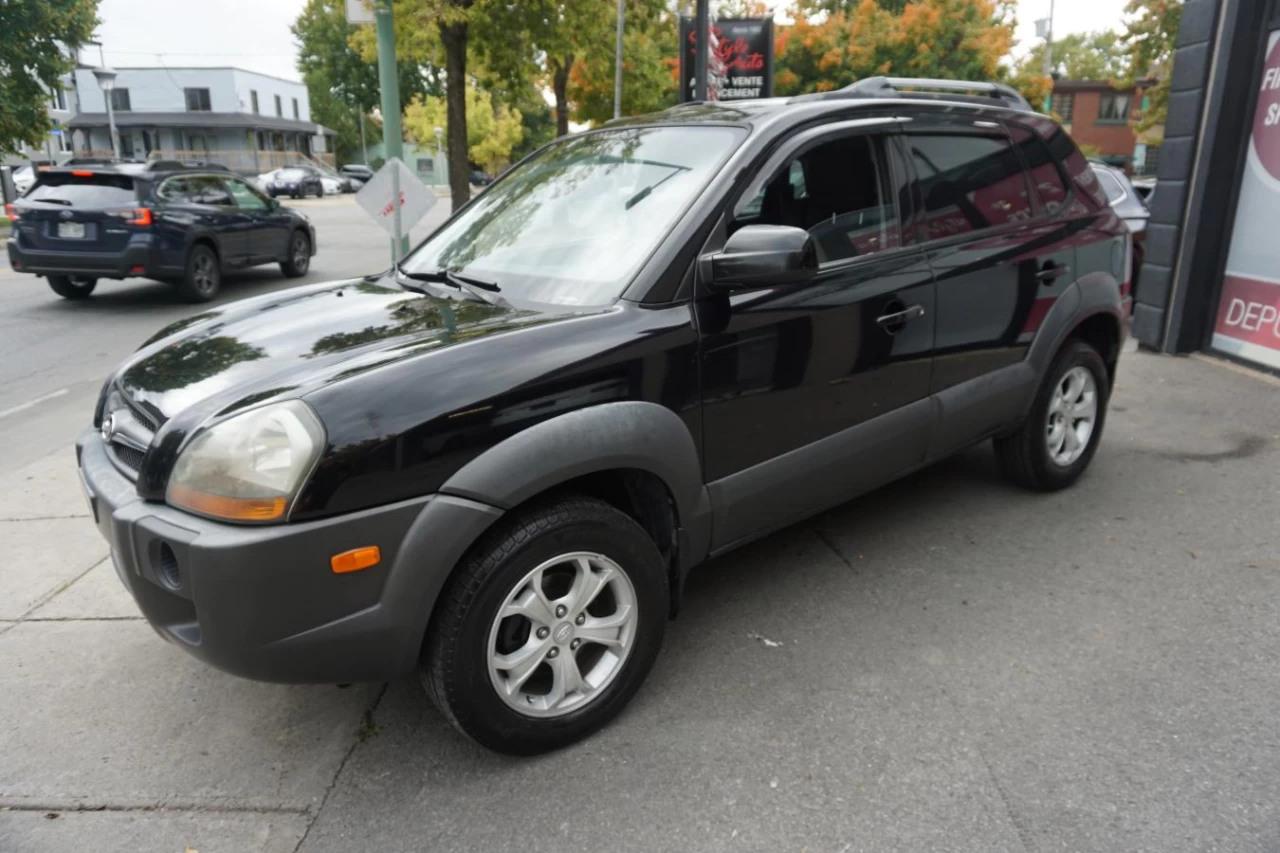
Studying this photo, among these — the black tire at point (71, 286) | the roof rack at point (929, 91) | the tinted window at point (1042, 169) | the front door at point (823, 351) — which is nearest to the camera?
the front door at point (823, 351)

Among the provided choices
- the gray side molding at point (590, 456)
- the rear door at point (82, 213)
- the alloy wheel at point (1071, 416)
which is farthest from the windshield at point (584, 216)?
the rear door at point (82, 213)

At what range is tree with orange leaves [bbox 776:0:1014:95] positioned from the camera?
2519 cm

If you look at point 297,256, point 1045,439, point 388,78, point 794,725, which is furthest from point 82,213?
point 794,725

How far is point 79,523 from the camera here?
4500mm

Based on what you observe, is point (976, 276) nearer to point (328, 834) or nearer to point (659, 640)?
point (659, 640)

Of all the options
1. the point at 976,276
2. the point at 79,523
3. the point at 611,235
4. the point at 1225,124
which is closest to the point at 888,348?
the point at 976,276

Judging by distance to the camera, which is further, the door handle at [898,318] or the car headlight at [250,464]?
the door handle at [898,318]

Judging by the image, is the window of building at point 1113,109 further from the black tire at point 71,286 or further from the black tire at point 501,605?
the black tire at point 501,605

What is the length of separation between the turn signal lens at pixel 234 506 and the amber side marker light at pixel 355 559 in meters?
0.17

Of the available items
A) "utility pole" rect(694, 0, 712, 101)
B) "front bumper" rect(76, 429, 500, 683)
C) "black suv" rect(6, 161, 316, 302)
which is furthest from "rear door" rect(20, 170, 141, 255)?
"front bumper" rect(76, 429, 500, 683)

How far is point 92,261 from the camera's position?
10.7m

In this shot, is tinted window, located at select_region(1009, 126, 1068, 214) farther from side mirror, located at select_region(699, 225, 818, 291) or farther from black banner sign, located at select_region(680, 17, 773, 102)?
black banner sign, located at select_region(680, 17, 773, 102)

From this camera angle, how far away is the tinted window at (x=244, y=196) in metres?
12.4

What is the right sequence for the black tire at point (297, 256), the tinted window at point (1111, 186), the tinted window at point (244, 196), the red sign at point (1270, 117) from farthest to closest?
the black tire at point (297, 256), the tinted window at point (244, 196), the tinted window at point (1111, 186), the red sign at point (1270, 117)
